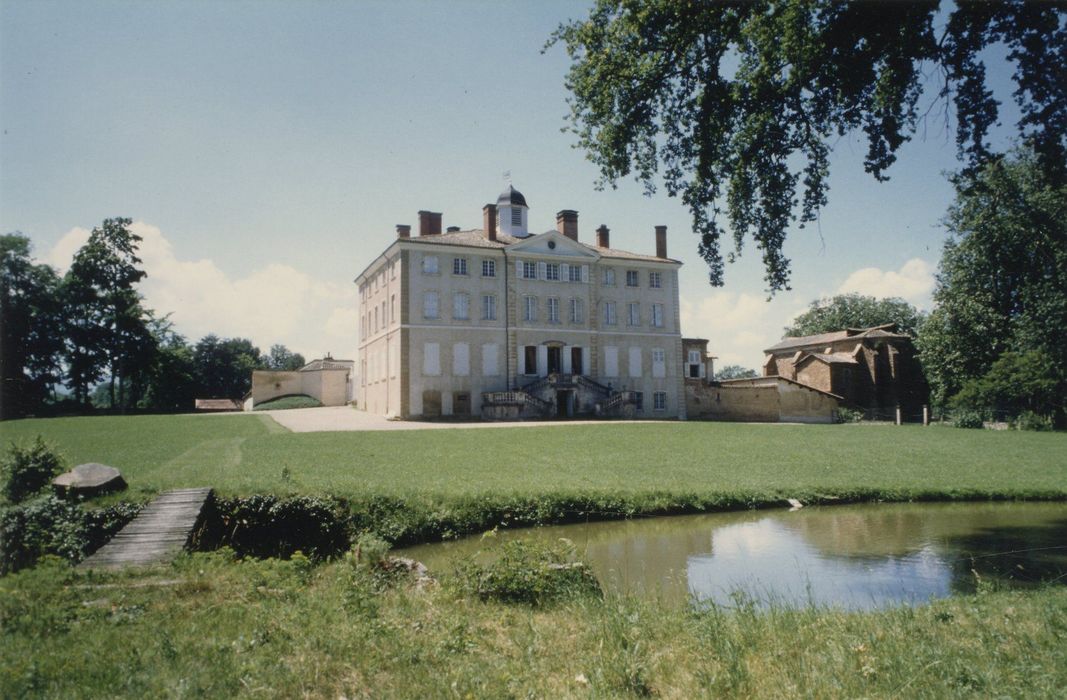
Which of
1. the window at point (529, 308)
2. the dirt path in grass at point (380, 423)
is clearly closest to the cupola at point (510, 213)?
the window at point (529, 308)

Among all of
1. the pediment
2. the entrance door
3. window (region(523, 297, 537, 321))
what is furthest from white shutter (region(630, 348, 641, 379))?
window (region(523, 297, 537, 321))

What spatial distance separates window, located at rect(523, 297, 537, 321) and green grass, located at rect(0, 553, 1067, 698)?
34.2 m

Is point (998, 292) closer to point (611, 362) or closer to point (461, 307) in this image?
point (611, 362)

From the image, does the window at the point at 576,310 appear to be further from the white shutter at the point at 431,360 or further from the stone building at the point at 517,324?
the white shutter at the point at 431,360

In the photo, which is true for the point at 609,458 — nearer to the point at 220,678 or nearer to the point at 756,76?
the point at 756,76

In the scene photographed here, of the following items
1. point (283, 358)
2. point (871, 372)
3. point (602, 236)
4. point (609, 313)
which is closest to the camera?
point (609, 313)

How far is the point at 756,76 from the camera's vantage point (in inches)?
404

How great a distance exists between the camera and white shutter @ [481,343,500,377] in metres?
38.8

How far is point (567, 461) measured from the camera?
18.2 metres

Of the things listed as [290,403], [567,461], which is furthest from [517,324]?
[290,403]

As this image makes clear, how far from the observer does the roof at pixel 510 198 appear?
43.1m

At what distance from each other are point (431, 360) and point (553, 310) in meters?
8.39

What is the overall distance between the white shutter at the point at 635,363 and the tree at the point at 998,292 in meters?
17.5

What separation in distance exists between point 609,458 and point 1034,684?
598 inches
